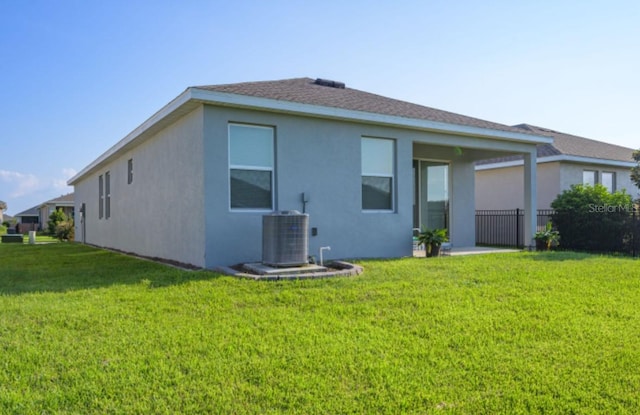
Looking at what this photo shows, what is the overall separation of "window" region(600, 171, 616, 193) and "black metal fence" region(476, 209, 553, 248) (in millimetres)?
4463

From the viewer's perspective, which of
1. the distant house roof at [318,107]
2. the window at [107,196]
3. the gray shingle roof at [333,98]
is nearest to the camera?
the distant house roof at [318,107]

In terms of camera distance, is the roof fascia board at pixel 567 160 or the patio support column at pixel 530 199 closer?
the patio support column at pixel 530 199

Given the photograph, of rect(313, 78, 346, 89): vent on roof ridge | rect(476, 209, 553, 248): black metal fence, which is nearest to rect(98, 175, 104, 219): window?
rect(313, 78, 346, 89): vent on roof ridge

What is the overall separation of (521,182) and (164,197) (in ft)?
46.7

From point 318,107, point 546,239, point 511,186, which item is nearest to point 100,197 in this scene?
point 318,107

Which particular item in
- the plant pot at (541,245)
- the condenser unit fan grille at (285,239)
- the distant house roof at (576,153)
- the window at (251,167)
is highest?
the distant house roof at (576,153)

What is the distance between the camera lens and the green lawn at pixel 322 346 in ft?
9.98

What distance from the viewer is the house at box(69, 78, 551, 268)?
827 cm

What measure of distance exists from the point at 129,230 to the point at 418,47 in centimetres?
993

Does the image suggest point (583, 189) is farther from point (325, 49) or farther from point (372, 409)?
point (372, 409)

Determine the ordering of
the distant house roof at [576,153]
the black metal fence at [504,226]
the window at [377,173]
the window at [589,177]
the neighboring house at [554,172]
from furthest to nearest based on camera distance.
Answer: the window at [589,177] → the neighboring house at [554,172] → the distant house roof at [576,153] → the black metal fence at [504,226] → the window at [377,173]

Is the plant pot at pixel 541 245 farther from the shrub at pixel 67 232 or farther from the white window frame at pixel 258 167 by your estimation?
the shrub at pixel 67 232

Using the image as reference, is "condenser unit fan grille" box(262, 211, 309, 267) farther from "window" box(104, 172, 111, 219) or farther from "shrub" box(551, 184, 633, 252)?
"window" box(104, 172, 111, 219)
